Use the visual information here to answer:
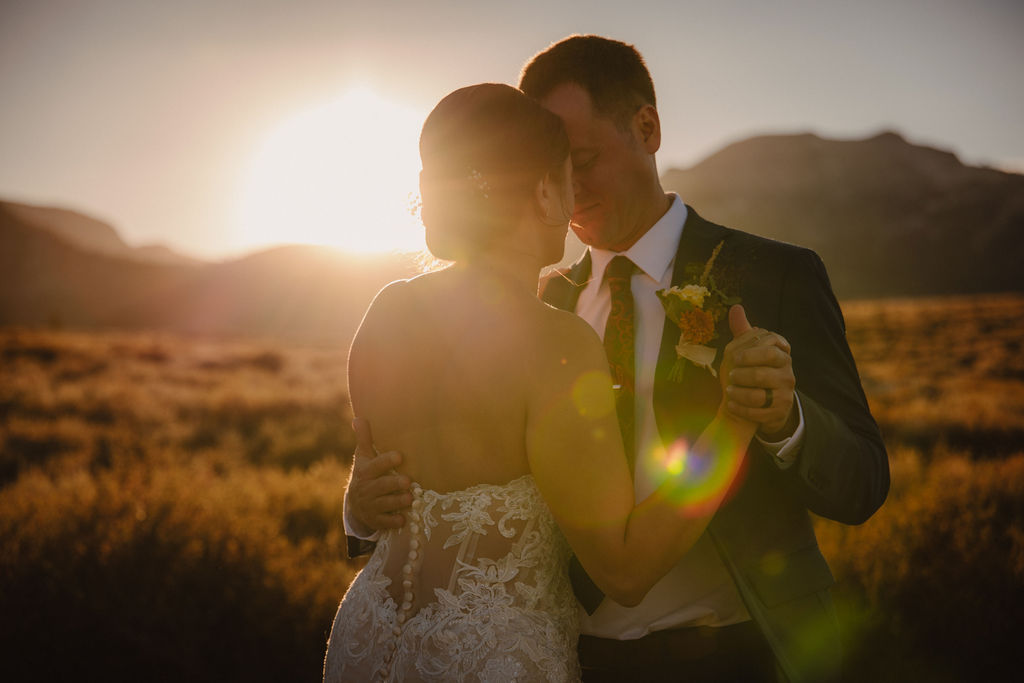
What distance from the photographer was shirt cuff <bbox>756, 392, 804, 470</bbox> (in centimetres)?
171

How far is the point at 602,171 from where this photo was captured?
2.63m

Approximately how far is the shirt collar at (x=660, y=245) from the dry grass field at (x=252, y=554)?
345 cm

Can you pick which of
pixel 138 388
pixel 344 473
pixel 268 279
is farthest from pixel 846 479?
pixel 268 279

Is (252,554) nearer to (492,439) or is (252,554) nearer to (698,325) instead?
(492,439)

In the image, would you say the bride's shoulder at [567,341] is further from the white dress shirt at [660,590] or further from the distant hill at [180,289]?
the distant hill at [180,289]

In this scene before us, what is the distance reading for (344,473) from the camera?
8.91 metres

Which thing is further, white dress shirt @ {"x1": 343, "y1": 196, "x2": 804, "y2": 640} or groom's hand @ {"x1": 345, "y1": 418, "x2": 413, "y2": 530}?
white dress shirt @ {"x1": 343, "y1": 196, "x2": 804, "y2": 640}

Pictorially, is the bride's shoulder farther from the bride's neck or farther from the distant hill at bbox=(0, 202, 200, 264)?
the distant hill at bbox=(0, 202, 200, 264)

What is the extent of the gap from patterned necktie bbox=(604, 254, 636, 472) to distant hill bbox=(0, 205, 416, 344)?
2651 inches

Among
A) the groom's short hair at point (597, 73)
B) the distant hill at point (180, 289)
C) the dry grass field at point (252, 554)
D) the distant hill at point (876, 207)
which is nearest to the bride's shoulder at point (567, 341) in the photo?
the groom's short hair at point (597, 73)

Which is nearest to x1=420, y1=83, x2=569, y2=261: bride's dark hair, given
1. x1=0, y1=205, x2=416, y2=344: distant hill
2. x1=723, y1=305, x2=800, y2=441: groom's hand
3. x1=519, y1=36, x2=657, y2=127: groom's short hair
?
x1=723, y1=305, x2=800, y2=441: groom's hand

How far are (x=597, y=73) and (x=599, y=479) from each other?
6.33 feet

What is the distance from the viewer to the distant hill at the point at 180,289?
7325 centimetres

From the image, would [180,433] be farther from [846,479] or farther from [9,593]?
[846,479]
